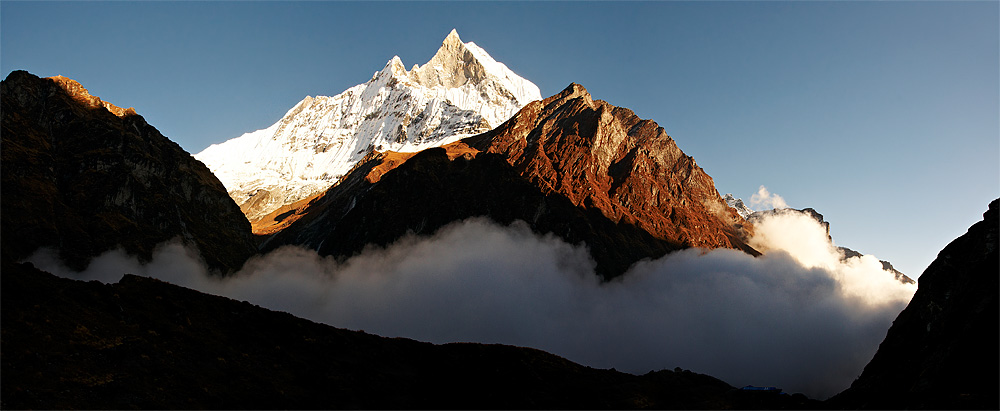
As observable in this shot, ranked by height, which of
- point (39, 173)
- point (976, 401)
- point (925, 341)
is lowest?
point (976, 401)

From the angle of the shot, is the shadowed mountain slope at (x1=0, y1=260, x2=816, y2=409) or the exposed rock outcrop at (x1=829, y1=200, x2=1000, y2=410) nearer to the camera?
Answer: the exposed rock outcrop at (x1=829, y1=200, x2=1000, y2=410)

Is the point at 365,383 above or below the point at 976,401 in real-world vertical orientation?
below

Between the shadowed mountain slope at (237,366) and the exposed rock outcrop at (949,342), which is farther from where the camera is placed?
the shadowed mountain slope at (237,366)

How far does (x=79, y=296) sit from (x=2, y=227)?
131 metres

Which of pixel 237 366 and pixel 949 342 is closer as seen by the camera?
pixel 949 342

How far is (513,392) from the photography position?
79.9 metres

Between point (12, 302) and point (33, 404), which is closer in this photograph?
point (33, 404)

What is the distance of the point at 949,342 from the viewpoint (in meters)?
64.5

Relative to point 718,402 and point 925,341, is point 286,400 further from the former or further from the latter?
point 925,341

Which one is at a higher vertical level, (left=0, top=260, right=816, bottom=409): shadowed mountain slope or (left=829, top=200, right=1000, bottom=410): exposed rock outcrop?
(left=829, top=200, right=1000, bottom=410): exposed rock outcrop

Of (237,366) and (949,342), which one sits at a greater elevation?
(949,342)

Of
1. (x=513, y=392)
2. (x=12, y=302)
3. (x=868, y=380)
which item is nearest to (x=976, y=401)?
(x=868, y=380)

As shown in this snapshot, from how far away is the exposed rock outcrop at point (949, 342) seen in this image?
56625 mm

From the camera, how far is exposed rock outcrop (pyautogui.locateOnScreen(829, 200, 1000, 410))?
56.6 metres
